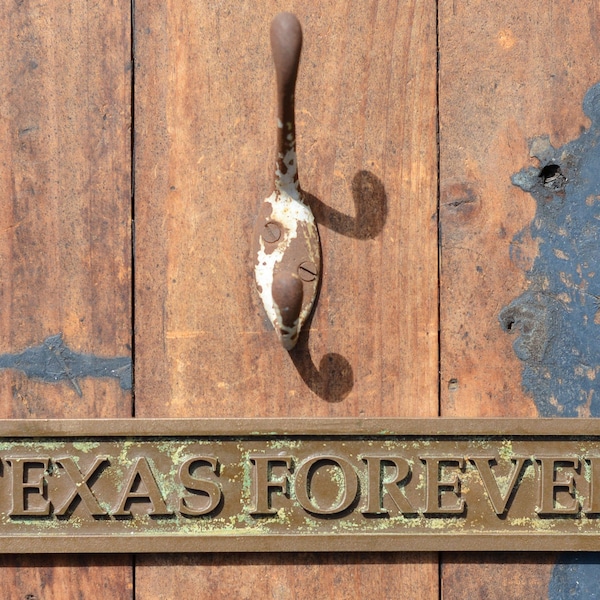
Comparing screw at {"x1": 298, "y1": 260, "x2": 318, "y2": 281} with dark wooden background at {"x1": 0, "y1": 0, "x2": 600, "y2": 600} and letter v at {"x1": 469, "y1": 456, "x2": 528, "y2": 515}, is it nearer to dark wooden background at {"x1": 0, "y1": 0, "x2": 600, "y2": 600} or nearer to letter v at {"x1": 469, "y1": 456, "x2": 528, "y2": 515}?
dark wooden background at {"x1": 0, "y1": 0, "x2": 600, "y2": 600}

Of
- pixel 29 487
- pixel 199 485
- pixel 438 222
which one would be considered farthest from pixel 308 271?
pixel 29 487

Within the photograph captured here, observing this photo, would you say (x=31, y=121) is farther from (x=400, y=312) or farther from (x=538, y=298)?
(x=538, y=298)

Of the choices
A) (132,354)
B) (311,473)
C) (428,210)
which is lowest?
(311,473)

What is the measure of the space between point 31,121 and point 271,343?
0.36 metres

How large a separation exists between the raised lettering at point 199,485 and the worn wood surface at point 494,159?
26 cm

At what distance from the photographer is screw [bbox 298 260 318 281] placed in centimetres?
81

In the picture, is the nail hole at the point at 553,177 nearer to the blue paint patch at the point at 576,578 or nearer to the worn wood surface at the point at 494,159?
the worn wood surface at the point at 494,159

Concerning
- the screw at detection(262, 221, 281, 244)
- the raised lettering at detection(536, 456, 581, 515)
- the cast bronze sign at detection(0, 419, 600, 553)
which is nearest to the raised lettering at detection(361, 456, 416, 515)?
the cast bronze sign at detection(0, 419, 600, 553)

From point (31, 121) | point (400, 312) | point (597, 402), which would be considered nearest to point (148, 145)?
point (31, 121)

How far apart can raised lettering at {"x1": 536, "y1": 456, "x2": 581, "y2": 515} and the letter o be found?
0.66 feet

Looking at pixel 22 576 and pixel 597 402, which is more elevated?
pixel 597 402

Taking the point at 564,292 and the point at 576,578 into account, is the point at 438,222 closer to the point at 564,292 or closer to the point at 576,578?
the point at 564,292

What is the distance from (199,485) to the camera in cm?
80

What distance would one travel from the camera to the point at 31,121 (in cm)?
81
